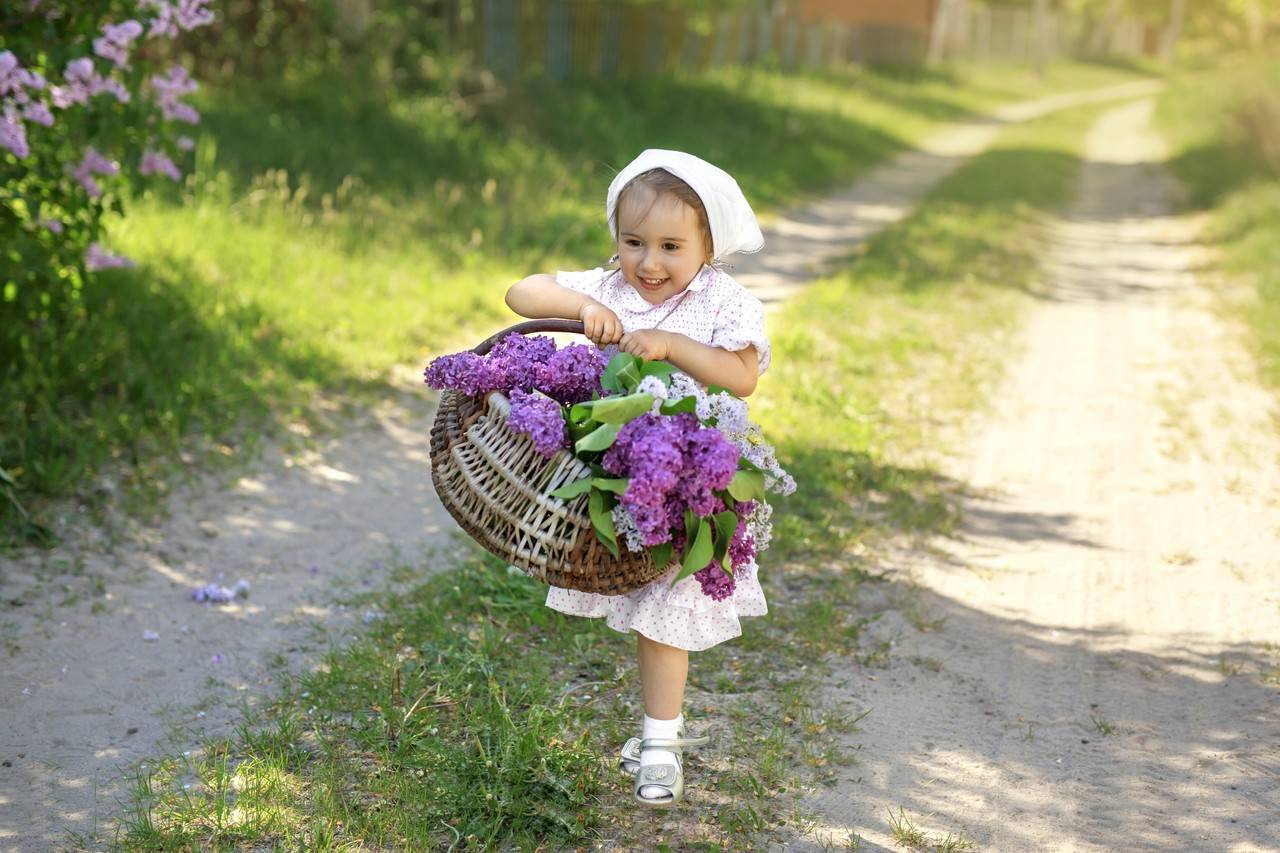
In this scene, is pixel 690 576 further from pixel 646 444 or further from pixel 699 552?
pixel 646 444

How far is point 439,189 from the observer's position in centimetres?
1042

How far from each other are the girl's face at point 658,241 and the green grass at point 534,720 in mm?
1246

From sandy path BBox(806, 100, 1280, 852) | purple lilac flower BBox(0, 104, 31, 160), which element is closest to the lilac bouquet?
sandy path BBox(806, 100, 1280, 852)

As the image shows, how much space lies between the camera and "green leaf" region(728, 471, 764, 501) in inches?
110

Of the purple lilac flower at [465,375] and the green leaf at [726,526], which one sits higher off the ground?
the purple lilac flower at [465,375]

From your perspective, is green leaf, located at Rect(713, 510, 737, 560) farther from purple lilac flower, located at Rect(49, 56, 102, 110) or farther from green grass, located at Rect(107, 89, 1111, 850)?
purple lilac flower, located at Rect(49, 56, 102, 110)

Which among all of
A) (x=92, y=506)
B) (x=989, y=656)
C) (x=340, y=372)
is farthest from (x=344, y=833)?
(x=340, y=372)

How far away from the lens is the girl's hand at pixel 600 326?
3.12 m

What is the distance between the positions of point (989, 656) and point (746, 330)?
5.81ft

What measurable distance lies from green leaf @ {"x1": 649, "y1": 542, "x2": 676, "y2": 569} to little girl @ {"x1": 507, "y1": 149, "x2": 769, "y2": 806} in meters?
0.25

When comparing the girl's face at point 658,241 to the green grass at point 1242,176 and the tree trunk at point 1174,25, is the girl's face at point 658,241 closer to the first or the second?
the green grass at point 1242,176

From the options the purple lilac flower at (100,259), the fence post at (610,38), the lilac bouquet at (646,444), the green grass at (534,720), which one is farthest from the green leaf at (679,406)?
the fence post at (610,38)

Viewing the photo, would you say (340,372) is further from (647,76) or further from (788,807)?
(647,76)

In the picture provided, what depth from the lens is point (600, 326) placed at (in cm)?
313
